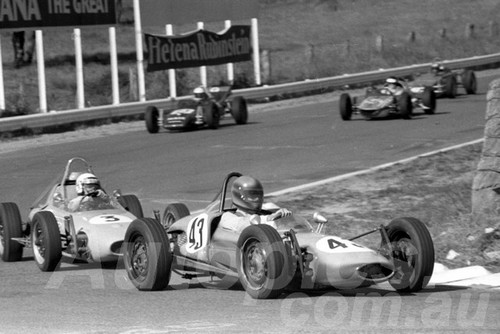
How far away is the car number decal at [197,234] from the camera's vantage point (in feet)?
34.3

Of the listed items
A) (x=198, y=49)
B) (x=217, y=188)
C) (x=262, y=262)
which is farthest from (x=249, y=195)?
(x=198, y=49)

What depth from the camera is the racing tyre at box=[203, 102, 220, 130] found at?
83.9 feet

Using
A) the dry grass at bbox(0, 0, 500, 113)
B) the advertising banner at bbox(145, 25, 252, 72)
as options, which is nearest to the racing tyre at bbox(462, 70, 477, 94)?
the dry grass at bbox(0, 0, 500, 113)

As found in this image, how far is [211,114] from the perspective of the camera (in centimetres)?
2558

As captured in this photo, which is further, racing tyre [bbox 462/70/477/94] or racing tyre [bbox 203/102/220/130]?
racing tyre [bbox 462/70/477/94]

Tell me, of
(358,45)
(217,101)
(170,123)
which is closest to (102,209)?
(170,123)

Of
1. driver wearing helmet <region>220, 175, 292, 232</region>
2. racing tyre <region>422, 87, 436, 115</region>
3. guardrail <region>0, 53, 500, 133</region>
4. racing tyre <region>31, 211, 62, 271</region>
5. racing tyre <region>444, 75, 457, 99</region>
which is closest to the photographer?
driver wearing helmet <region>220, 175, 292, 232</region>

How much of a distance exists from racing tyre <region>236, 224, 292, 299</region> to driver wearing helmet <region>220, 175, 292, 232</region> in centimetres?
58

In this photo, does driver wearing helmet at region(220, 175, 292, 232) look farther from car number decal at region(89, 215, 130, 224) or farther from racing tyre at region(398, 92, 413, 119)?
racing tyre at region(398, 92, 413, 119)

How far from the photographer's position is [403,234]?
998cm

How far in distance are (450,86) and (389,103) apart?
5.07 metres

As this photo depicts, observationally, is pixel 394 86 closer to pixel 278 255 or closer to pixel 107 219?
pixel 107 219

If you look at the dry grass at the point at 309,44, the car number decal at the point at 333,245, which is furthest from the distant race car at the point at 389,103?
the car number decal at the point at 333,245

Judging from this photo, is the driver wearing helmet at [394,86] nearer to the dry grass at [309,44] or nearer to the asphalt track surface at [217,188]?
the asphalt track surface at [217,188]
